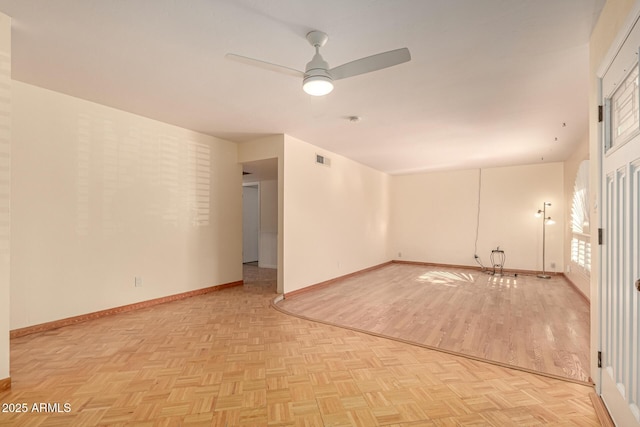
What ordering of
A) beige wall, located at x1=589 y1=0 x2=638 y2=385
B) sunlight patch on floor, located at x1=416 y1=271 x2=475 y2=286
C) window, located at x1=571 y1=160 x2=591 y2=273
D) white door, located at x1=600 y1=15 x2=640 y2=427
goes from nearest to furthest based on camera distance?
white door, located at x1=600 y1=15 x2=640 y2=427 → beige wall, located at x1=589 y1=0 x2=638 y2=385 → window, located at x1=571 y1=160 x2=591 y2=273 → sunlight patch on floor, located at x1=416 y1=271 x2=475 y2=286

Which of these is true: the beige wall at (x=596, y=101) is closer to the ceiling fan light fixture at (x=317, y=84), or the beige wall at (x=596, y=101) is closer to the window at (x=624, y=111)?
the window at (x=624, y=111)

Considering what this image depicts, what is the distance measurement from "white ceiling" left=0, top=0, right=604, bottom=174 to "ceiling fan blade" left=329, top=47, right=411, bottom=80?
29 cm

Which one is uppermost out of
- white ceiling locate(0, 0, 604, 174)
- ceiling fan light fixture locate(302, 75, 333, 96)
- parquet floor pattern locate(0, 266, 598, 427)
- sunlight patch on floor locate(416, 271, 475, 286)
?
white ceiling locate(0, 0, 604, 174)

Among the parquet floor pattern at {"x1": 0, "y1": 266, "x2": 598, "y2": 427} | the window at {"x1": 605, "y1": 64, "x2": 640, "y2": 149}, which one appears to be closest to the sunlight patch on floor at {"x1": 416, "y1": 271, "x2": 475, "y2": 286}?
the parquet floor pattern at {"x1": 0, "y1": 266, "x2": 598, "y2": 427}

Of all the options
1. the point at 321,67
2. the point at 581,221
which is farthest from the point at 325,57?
the point at 581,221

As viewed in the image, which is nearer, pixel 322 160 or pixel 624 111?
pixel 624 111

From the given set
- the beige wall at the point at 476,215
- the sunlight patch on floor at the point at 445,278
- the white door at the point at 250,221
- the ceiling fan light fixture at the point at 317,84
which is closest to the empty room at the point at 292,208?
the ceiling fan light fixture at the point at 317,84

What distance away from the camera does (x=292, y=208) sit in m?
4.84

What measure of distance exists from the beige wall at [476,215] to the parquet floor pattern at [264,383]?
569 centimetres

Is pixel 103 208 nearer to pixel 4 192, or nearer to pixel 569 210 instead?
pixel 4 192

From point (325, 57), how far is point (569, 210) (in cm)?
611

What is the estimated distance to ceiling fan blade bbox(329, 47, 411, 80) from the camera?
1833mm

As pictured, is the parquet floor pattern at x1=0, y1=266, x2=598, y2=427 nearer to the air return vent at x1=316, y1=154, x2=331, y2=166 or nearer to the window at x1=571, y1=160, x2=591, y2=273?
the air return vent at x1=316, y1=154, x2=331, y2=166

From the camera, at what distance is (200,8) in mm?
1906
